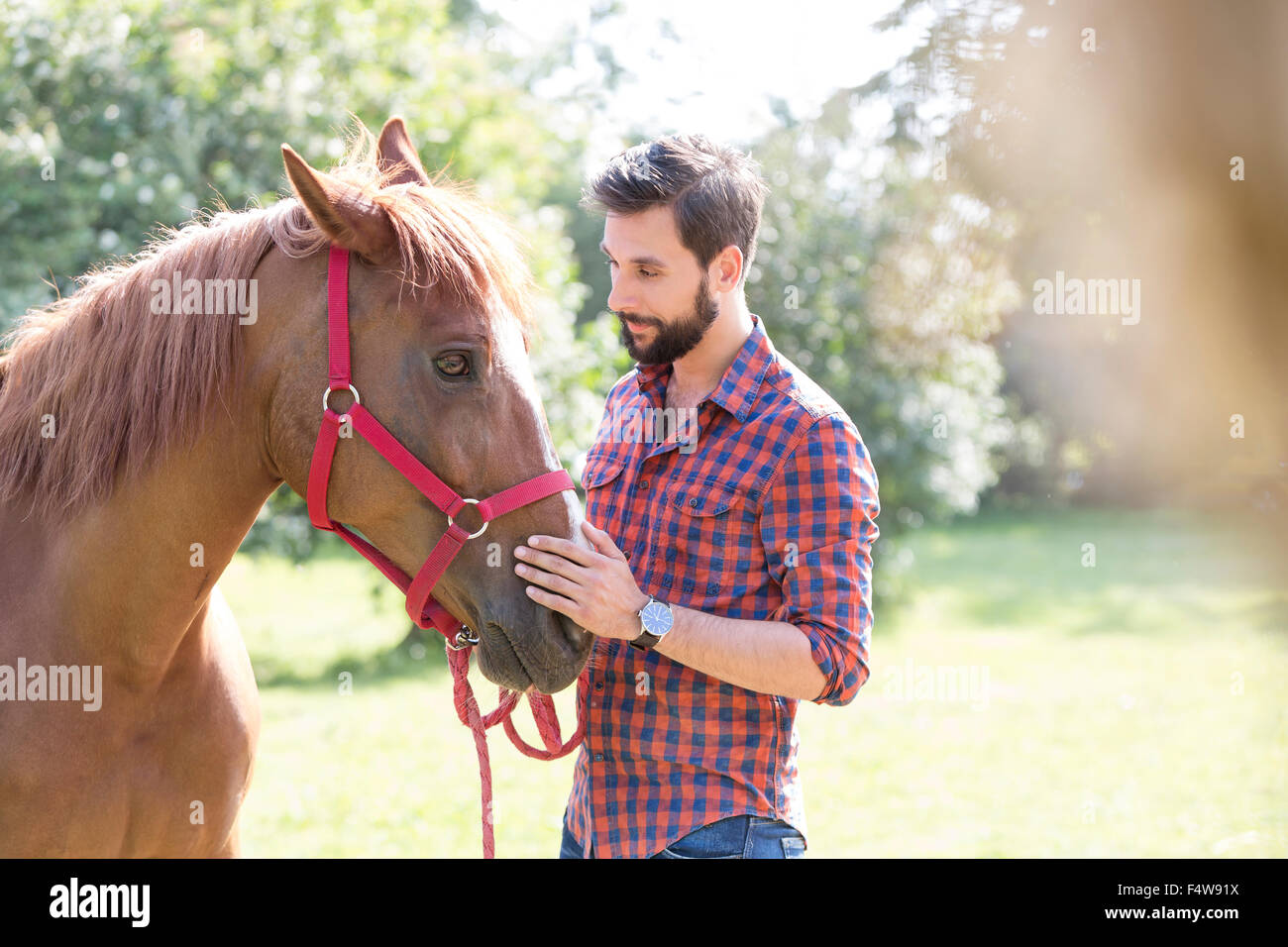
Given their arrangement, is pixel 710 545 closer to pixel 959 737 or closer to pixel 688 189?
pixel 688 189

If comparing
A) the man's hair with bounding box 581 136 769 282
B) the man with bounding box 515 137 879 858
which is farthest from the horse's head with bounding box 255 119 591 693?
the man's hair with bounding box 581 136 769 282

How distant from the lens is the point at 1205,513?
2250 millimetres

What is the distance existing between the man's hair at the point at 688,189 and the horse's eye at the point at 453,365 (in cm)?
48

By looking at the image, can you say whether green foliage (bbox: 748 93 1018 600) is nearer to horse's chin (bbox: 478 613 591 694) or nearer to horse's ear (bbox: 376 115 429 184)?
horse's ear (bbox: 376 115 429 184)

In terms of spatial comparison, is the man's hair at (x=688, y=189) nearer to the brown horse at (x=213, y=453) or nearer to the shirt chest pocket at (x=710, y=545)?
the brown horse at (x=213, y=453)

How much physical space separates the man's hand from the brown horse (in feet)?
0.19

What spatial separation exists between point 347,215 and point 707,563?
1.05 meters

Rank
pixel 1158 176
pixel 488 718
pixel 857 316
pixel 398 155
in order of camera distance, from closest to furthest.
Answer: pixel 1158 176
pixel 488 718
pixel 398 155
pixel 857 316

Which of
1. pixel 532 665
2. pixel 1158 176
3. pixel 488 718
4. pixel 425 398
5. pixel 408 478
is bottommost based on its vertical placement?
pixel 488 718

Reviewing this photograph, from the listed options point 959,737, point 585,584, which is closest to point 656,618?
point 585,584

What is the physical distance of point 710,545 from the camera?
208 centimetres

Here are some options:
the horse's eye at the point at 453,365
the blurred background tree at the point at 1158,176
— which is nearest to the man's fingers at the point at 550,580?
the horse's eye at the point at 453,365

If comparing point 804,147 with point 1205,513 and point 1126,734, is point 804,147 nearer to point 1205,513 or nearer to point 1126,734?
point 1126,734
